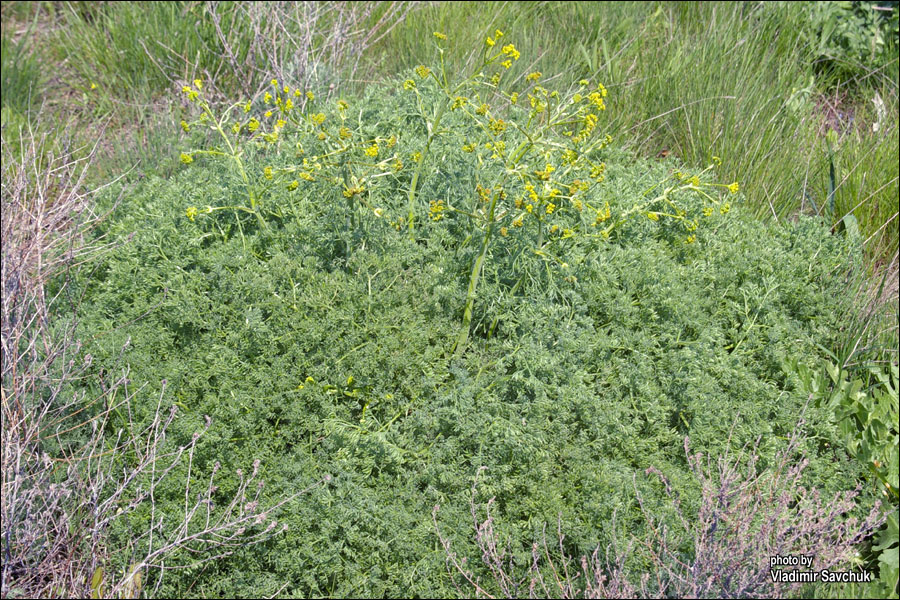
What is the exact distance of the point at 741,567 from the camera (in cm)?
236

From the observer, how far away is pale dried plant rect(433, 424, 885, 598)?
2311 millimetres

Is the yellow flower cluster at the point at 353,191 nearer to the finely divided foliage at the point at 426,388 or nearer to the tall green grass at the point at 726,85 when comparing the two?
the finely divided foliage at the point at 426,388

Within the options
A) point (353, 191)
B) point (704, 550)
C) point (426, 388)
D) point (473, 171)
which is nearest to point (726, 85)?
point (473, 171)

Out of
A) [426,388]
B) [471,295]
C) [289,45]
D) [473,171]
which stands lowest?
[426,388]

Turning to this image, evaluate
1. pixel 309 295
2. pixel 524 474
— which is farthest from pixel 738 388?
pixel 309 295

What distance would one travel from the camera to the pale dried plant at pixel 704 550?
7.58 feet

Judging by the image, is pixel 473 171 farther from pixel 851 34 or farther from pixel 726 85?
pixel 851 34

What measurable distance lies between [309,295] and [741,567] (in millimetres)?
1760

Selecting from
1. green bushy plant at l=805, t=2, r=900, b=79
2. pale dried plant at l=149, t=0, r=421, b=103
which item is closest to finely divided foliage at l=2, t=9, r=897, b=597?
pale dried plant at l=149, t=0, r=421, b=103

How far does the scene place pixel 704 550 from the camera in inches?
91.7

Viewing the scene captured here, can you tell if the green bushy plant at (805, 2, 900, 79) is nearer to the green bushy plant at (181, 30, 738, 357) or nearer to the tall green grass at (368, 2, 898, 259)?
the tall green grass at (368, 2, 898, 259)

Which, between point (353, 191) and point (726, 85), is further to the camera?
point (726, 85)

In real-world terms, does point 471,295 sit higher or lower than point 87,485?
higher

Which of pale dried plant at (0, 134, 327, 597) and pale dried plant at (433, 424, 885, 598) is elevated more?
pale dried plant at (433, 424, 885, 598)
